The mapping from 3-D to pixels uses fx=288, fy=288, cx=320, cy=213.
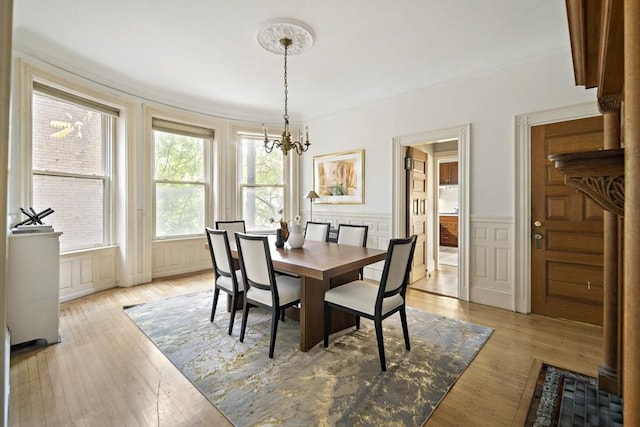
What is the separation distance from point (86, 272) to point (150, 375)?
2.48 meters

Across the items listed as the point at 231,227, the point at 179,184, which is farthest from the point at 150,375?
the point at 179,184

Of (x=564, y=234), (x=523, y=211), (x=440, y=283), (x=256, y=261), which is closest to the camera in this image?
(x=256, y=261)

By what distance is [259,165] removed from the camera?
5.41 meters

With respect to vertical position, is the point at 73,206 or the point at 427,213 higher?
the point at 73,206

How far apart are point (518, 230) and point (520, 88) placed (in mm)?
1558

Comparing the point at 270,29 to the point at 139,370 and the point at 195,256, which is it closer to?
the point at 139,370

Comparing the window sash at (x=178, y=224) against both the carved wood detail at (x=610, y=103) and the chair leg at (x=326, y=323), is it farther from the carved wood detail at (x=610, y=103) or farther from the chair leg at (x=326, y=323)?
the carved wood detail at (x=610, y=103)

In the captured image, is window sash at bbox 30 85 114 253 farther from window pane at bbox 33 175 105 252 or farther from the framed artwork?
the framed artwork

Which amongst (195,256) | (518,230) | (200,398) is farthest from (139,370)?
(518,230)

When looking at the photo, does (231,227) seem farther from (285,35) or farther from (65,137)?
(285,35)

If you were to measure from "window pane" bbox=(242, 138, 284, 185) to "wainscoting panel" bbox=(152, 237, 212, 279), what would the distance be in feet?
4.69

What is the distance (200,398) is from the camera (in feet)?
5.94

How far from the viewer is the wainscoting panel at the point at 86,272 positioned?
3.50 meters

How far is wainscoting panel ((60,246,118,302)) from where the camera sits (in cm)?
350
